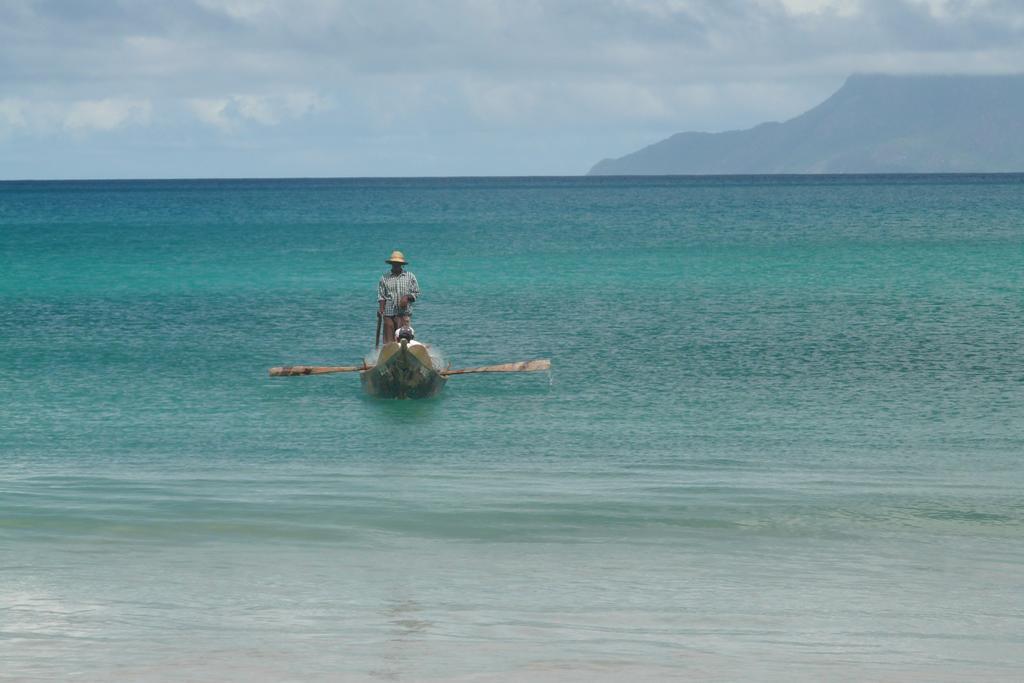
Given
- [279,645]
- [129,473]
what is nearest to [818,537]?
[279,645]

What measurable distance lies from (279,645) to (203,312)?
31153 millimetres

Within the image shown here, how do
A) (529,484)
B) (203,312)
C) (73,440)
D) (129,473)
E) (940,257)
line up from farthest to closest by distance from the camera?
(940,257), (203,312), (73,440), (129,473), (529,484)

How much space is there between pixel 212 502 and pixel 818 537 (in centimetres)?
607

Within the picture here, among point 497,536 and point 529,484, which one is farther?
point 529,484

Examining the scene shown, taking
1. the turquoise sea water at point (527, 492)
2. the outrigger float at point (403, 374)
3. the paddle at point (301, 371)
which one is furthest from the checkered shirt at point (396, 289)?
the paddle at point (301, 371)

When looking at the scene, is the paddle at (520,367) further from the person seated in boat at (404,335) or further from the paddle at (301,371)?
the paddle at (301,371)

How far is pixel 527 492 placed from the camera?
14.6 metres

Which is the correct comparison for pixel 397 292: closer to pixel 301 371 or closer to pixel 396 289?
pixel 396 289

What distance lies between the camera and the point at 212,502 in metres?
14.1

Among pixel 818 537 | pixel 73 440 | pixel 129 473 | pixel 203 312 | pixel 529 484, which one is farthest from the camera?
pixel 203 312

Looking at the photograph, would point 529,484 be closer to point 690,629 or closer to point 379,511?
point 379,511

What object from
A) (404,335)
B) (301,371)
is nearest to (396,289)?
(404,335)

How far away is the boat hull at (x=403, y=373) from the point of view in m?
22.3

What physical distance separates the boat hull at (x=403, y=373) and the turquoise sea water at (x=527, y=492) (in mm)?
397
